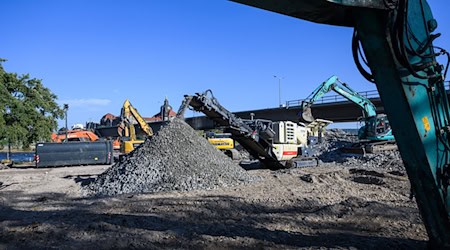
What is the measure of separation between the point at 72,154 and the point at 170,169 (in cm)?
1329

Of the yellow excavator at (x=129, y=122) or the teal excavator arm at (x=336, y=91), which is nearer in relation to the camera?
the teal excavator arm at (x=336, y=91)

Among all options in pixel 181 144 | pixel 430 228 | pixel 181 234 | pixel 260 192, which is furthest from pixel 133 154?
pixel 430 228

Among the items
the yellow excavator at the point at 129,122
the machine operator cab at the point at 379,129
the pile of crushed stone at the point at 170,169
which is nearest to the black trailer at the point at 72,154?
the yellow excavator at the point at 129,122

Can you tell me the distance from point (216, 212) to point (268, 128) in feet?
26.2

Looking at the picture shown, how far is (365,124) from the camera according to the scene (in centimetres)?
1945

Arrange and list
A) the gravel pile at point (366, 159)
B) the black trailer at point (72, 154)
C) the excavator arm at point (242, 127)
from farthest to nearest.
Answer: the black trailer at point (72, 154) < the gravel pile at point (366, 159) < the excavator arm at point (242, 127)

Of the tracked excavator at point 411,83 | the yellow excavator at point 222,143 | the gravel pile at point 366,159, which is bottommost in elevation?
the gravel pile at point 366,159

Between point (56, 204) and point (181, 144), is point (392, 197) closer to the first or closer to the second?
point (181, 144)

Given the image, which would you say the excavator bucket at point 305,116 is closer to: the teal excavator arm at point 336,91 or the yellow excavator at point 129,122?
the teal excavator arm at point 336,91

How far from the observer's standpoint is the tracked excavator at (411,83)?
10.7 feet

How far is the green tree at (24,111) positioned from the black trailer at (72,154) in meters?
3.78

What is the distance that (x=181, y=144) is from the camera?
1145cm

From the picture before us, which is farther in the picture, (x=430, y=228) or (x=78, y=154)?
(x=78, y=154)

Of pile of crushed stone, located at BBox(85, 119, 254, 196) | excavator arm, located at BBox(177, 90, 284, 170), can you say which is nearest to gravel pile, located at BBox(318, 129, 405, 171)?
excavator arm, located at BBox(177, 90, 284, 170)
